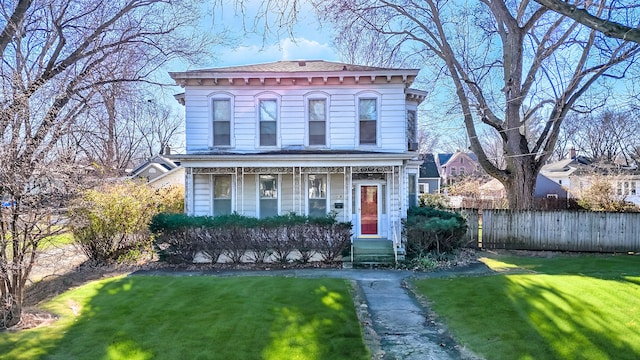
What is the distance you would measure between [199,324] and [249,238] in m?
5.42

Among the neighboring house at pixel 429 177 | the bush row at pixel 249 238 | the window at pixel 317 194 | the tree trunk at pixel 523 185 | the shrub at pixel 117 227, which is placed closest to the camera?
the bush row at pixel 249 238

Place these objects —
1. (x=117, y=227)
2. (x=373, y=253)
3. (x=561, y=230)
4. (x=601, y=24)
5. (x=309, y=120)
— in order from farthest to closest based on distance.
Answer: (x=561, y=230), (x=309, y=120), (x=373, y=253), (x=117, y=227), (x=601, y=24)

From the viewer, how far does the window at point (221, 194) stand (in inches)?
558

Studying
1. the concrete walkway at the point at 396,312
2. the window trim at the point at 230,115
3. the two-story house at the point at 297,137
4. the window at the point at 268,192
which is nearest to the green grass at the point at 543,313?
the concrete walkway at the point at 396,312

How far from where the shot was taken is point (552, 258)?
1362 centimetres

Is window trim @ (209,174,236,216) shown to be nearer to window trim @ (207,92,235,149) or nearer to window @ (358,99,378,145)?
window trim @ (207,92,235,149)

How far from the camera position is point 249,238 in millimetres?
11680

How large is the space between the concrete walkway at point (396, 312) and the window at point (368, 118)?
5169 mm

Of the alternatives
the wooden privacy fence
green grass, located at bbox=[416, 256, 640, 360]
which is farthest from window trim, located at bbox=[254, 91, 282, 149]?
the wooden privacy fence

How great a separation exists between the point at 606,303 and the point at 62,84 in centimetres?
1397

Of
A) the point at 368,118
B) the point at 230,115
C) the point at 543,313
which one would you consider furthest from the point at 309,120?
the point at 543,313

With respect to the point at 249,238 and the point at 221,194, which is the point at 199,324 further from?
the point at 221,194

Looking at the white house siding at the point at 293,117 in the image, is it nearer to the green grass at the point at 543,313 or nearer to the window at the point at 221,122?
the window at the point at 221,122

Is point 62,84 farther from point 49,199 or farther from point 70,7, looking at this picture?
point 49,199
